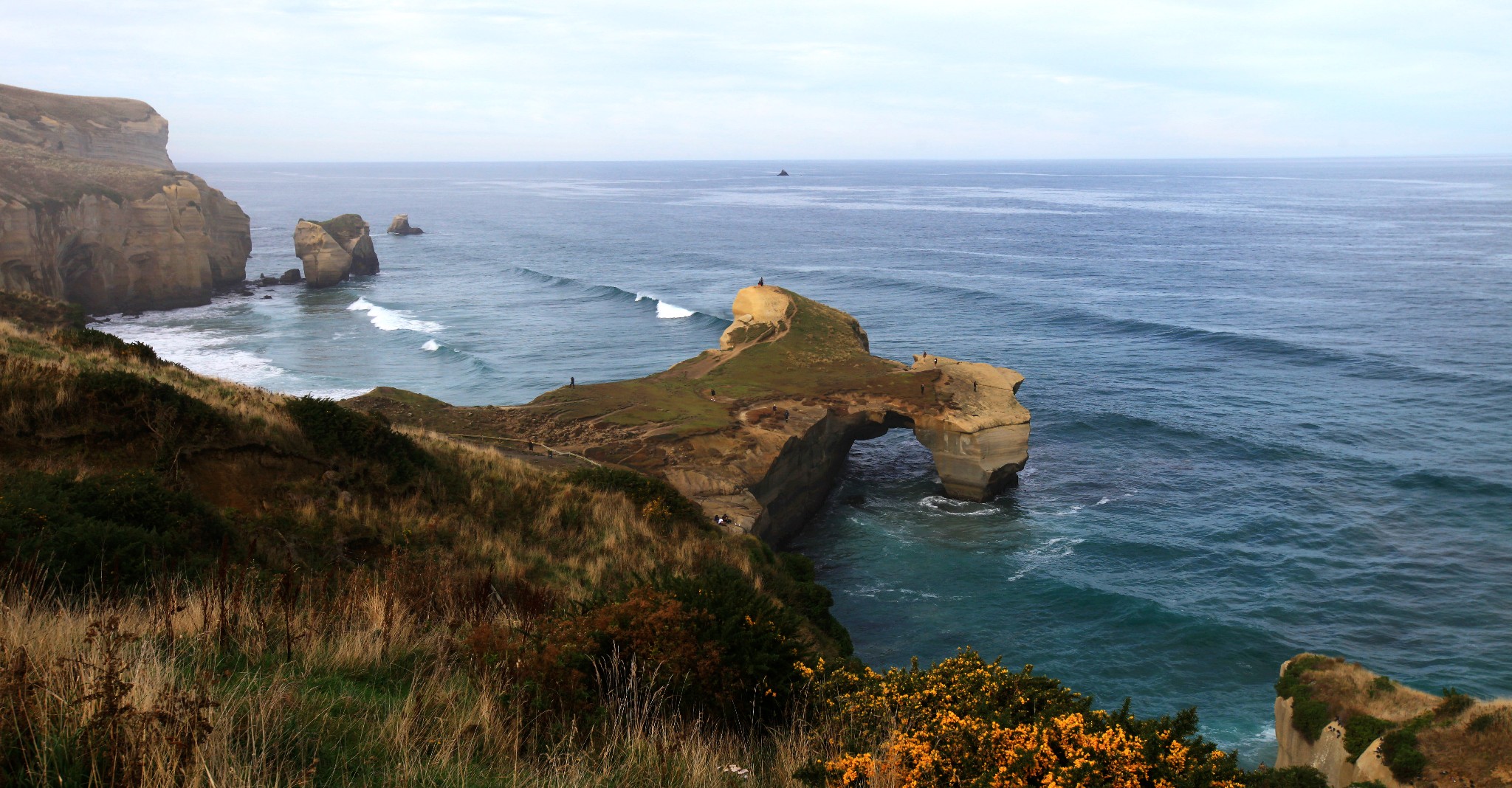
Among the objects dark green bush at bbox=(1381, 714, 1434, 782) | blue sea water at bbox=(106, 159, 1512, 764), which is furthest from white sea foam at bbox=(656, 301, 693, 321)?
dark green bush at bbox=(1381, 714, 1434, 782)

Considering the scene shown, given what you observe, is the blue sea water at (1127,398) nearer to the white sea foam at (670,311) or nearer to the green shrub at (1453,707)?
the white sea foam at (670,311)

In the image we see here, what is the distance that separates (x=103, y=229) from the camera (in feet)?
200

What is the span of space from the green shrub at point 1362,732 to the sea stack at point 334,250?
81.6 m

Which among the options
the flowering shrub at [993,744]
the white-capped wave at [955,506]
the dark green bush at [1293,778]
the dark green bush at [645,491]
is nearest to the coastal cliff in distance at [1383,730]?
the dark green bush at [1293,778]

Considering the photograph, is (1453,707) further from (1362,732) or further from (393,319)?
(393,319)

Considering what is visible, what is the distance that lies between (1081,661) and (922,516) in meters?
10.2

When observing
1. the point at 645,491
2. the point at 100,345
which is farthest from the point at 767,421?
the point at 100,345

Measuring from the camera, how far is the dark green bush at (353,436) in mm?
16297

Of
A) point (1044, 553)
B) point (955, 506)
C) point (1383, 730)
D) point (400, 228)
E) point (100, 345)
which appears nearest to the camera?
point (1383, 730)

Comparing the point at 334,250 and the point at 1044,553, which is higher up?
the point at 334,250

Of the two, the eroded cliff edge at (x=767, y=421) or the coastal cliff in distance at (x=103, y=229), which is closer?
the eroded cliff edge at (x=767, y=421)

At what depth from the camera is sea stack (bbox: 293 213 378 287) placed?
265ft

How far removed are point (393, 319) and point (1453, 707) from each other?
65.1m

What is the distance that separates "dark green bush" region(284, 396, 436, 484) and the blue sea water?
13229 millimetres
